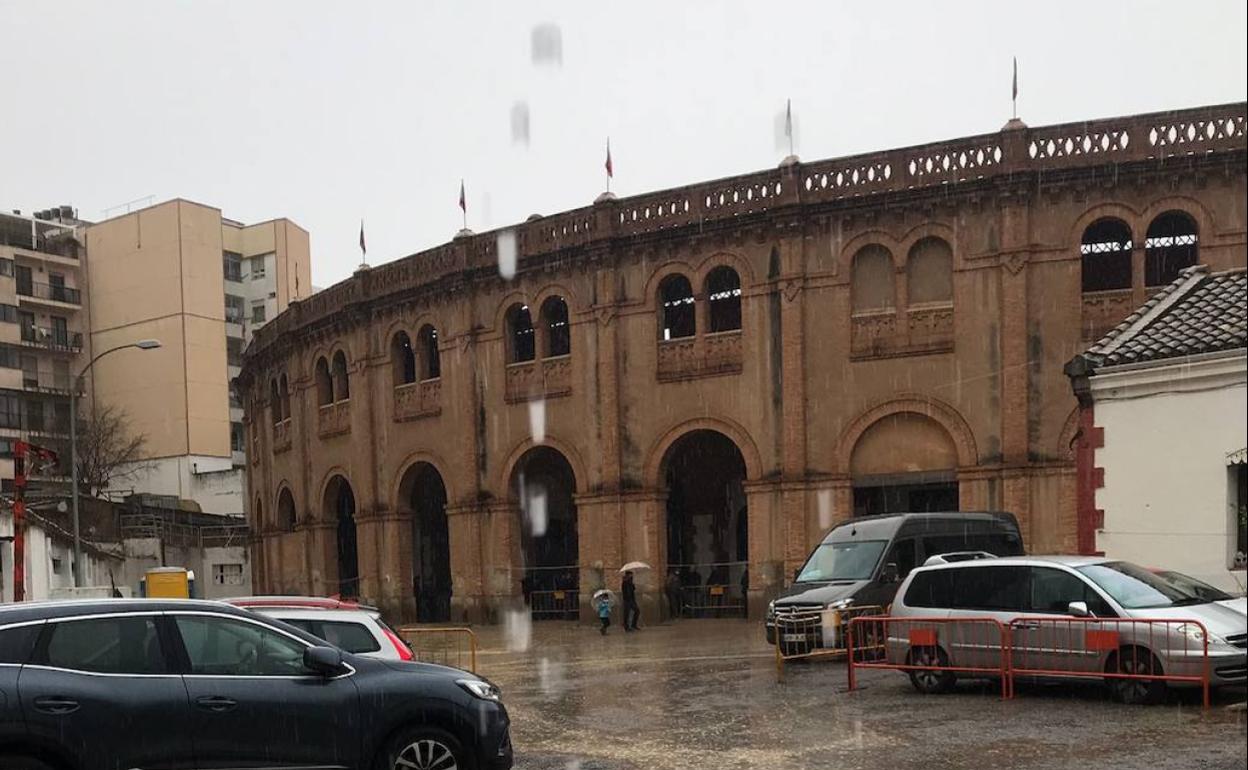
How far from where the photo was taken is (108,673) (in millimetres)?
8203

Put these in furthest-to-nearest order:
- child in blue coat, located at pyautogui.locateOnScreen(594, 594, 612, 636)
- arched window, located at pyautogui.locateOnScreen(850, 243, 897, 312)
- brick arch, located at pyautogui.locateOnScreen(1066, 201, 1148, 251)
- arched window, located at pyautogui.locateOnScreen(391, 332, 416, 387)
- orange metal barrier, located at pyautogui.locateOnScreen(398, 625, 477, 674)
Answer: arched window, located at pyautogui.locateOnScreen(391, 332, 416, 387) → arched window, located at pyautogui.locateOnScreen(850, 243, 897, 312) → child in blue coat, located at pyautogui.locateOnScreen(594, 594, 612, 636) → brick arch, located at pyautogui.locateOnScreen(1066, 201, 1148, 251) → orange metal barrier, located at pyautogui.locateOnScreen(398, 625, 477, 674)

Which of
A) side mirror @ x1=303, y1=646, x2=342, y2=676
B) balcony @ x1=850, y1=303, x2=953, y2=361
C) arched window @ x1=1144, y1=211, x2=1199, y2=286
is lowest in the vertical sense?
side mirror @ x1=303, y1=646, x2=342, y2=676

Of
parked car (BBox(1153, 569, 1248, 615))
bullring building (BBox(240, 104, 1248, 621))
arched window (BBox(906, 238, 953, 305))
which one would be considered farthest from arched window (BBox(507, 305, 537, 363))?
parked car (BBox(1153, 569, 1248, 615))

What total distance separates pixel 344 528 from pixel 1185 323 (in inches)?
1262

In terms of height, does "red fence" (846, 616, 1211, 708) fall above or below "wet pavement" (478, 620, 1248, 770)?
above

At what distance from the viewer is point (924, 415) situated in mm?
28609

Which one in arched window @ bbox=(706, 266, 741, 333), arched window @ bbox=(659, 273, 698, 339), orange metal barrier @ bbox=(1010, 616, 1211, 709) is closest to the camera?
orange metal barrier @ bbox=(1010, 616, 1211, 709)

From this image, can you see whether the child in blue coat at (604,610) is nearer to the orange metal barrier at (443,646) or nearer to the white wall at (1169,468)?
the orange metal barrier at (443,646)

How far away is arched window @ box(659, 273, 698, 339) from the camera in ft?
107

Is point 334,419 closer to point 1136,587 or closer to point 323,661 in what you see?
point 1136,587

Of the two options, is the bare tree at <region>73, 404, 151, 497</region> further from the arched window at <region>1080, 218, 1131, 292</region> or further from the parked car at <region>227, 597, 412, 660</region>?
the parked car at <region>227, 597, 412, 660</region>

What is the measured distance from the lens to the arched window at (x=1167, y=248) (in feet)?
87.8

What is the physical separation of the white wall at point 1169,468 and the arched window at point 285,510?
115 feet

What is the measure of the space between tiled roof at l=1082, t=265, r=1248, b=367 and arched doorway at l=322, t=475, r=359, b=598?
→ 2882 centimetres
